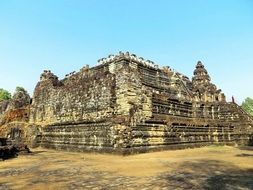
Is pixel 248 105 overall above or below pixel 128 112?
above

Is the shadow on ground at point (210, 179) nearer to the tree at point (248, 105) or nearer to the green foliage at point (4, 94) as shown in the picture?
the tree at point (248, 105)

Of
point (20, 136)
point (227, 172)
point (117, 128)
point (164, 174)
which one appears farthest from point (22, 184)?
point (20, 136)

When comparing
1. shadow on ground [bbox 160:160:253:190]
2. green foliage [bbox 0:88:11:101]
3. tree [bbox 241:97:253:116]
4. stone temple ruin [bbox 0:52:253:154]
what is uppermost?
green foliage [bbox 0:88:11:101]

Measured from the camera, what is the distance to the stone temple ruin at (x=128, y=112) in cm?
1441

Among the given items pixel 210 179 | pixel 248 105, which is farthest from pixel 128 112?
pixel 248 105

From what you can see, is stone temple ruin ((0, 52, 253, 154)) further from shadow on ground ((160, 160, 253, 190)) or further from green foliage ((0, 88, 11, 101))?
green foliage ((0, 88, 11, 101))

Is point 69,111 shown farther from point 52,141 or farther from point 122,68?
point 122,68

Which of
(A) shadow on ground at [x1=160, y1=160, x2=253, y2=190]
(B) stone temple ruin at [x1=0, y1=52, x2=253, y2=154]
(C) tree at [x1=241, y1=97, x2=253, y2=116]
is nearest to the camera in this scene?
(A) shadow on ground at [x1=160, y1=160, x2=253, y2=190]

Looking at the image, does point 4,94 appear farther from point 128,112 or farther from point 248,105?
point 248,105

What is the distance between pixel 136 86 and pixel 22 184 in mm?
10088

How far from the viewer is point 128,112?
47.6ft

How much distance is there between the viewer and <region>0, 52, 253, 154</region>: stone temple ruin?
14406mm

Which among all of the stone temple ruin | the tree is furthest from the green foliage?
the tree

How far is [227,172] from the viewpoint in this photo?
763 cm
